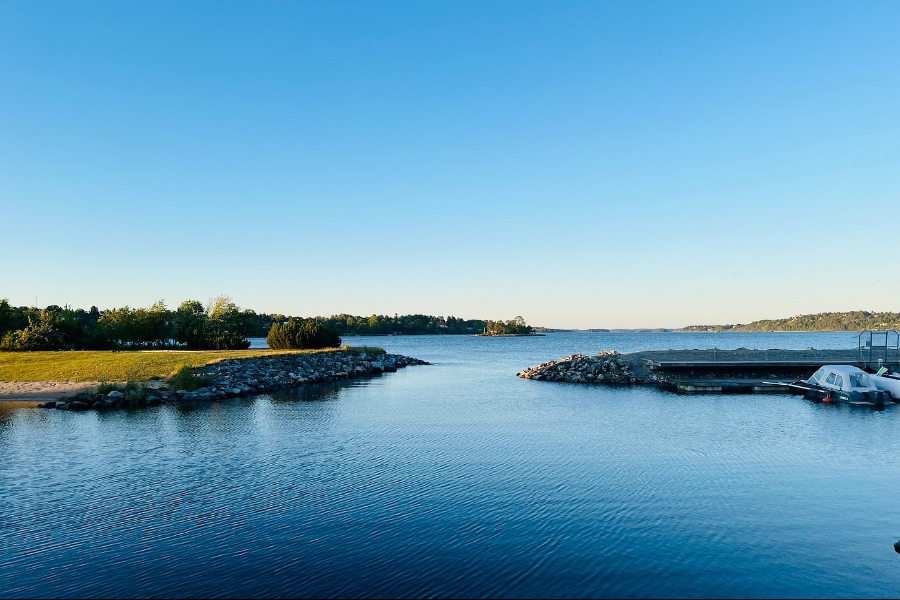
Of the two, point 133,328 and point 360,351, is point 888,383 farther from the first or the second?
point 133,328

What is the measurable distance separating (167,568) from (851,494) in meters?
18.5

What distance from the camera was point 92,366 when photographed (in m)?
49.9

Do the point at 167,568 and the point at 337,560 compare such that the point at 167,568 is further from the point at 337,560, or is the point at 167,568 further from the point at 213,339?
the point at 213,339

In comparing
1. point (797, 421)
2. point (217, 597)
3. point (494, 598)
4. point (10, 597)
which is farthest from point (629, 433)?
point (10, 597)

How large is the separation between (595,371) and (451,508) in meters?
41.1

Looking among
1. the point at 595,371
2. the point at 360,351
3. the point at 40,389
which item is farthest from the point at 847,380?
the point at 40,389

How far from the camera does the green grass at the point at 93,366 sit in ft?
152

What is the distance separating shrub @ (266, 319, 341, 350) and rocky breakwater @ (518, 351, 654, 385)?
32.0m

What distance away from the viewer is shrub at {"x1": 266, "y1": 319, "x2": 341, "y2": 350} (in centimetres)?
7669

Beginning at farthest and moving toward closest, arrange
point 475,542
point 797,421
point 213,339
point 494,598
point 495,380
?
point 213,339
point 495,380
point 797,421
point 475,542
point 494,598

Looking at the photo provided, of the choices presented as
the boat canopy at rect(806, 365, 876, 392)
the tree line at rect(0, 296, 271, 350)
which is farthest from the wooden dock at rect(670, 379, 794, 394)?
the tree line at rect(0, 296, 271, 350)

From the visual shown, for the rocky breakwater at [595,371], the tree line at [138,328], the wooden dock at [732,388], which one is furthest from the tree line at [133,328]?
the wooden dock at [732,388]

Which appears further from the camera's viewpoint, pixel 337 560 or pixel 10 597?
pixel 337 560

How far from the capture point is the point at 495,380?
2279 inches
